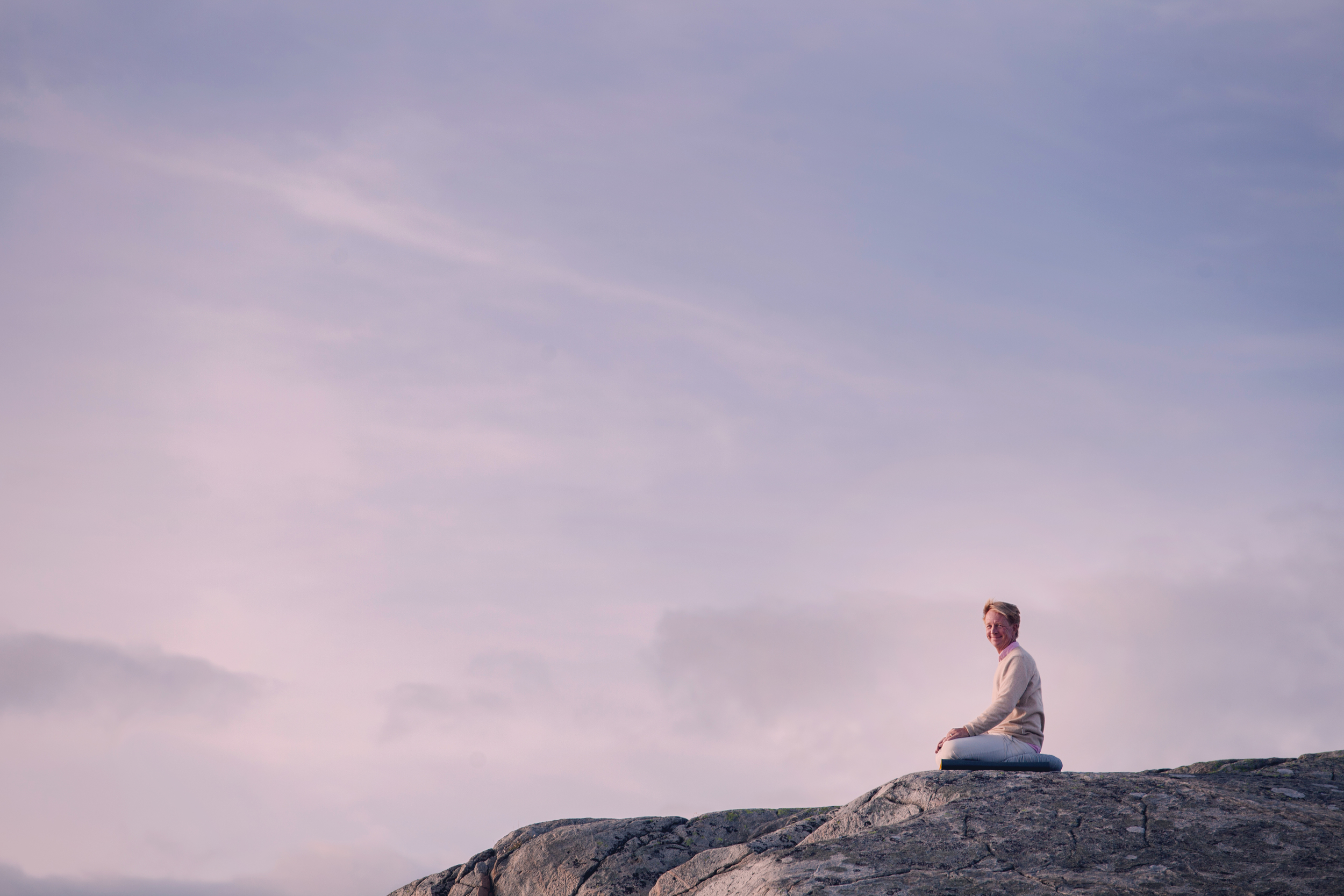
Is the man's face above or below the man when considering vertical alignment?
above

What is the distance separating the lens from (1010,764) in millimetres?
11859

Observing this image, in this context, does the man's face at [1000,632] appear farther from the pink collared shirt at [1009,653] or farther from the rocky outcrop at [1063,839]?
the rocky outcrop at [1063,839]

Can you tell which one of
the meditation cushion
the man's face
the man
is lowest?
the meditation cushion

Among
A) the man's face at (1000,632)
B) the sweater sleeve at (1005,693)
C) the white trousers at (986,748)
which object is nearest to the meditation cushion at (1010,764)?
the white trousers at (986,748)

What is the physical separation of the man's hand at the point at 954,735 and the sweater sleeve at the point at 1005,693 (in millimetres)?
51

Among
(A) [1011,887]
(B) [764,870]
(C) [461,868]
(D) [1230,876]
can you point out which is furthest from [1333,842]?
(C) [461,868]

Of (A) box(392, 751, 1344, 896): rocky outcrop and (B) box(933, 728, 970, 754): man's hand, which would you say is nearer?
(A) box(392, 751, 1344, 896): rocky outcrop

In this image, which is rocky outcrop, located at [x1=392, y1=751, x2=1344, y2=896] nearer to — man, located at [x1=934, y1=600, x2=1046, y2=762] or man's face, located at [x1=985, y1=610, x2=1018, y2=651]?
man, located at [x1=934, y1=600, x2=1046, y2=762]

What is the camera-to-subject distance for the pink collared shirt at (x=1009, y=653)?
1184cm

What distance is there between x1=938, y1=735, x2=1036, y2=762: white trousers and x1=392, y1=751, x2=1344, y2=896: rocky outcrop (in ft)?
1.01

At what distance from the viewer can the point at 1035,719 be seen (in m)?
12.0

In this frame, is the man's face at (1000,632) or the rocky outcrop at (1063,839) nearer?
the rocky outcrop at (1063,839)

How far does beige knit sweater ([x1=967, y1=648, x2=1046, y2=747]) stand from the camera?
1173cm

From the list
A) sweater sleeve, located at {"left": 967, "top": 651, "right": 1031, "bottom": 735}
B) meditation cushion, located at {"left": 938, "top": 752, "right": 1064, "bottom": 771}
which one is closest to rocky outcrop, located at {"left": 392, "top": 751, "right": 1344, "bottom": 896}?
meditation cushion, located at {"left": 938, "top": 752, "right": 1064, "bottom": 771}
